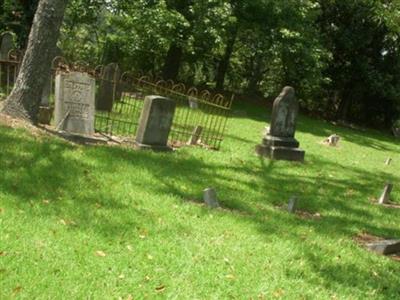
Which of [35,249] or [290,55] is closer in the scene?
[35,249]

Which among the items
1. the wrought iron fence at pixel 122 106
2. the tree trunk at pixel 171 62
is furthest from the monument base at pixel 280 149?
the tree trunk at pixel 171 62

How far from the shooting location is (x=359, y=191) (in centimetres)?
1139

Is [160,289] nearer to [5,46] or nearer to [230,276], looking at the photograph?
[230,276]

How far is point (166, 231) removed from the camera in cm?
639

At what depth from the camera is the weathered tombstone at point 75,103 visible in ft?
34.5

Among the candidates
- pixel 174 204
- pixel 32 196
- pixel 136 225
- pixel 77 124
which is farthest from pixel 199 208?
pixel 77 124

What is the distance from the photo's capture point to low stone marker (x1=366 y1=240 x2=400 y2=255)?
7133 mm

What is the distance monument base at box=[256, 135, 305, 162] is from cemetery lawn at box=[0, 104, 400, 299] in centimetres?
272

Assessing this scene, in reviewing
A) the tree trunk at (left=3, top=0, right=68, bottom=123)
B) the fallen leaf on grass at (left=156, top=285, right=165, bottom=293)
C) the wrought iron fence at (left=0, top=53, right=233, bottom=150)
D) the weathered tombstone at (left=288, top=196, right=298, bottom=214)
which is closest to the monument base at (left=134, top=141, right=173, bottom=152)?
the wrought iron fence at (left=0, top=53, right=233, bottom=150)

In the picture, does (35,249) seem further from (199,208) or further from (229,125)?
(229,125)

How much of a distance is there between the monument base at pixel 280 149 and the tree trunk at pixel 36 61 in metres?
5.71

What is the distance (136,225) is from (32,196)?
130 cm

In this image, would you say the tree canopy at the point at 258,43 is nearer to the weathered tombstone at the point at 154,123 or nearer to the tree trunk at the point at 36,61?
the tree trunk at the point at 36,61

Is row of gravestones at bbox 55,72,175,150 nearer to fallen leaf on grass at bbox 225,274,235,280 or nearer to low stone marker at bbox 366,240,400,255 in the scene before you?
low stone marker at bbox 366,240,400,255
